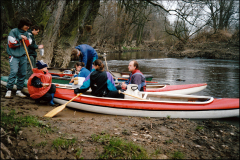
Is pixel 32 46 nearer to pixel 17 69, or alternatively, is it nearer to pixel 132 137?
pixel 17 69

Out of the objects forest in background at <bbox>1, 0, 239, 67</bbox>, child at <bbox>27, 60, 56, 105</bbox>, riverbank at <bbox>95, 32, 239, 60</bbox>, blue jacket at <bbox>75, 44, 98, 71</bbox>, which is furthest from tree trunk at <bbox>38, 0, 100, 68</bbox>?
riverbank at <bbox>95, 32, 239, 60</bbox>

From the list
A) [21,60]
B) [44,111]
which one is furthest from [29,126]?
[21,60]

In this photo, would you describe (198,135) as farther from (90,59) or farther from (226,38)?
(226,38)

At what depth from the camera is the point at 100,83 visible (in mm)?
4676

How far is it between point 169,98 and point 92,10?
29.9 feet

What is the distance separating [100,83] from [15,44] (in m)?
2.22

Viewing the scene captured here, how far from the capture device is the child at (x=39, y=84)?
4789mm

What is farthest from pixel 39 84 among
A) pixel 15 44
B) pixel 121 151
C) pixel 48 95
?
pixel 121 151

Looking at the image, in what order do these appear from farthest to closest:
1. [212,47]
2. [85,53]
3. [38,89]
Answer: [212,47] → [85,53] → [38,89]

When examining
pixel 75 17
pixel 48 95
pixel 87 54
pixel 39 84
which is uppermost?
pixel 75 17

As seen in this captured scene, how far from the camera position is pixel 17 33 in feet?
15.1

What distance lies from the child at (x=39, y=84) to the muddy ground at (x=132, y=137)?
1.32 feet

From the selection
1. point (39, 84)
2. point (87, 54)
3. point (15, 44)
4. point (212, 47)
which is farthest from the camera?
point (212, 47)

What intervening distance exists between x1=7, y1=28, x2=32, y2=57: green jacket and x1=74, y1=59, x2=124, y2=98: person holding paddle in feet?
5.63
